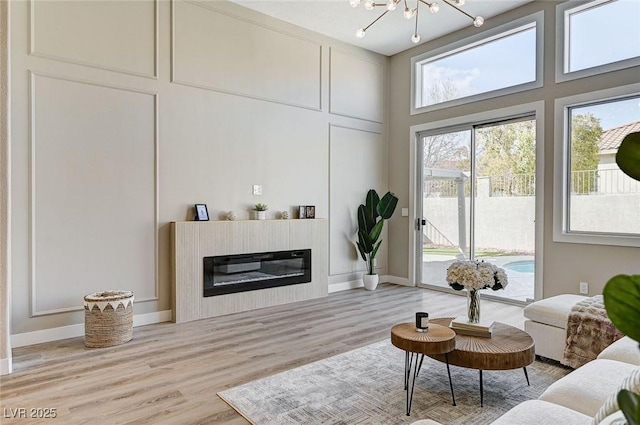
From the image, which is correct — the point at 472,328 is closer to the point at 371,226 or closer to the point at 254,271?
the point at 254,271

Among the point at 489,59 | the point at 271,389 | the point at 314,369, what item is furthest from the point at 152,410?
the point at 489,59

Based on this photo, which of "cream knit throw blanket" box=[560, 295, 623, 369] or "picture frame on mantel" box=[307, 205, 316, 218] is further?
"picture frame on mantel" box=[307, 205, 316, 218]

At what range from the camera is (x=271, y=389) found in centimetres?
267

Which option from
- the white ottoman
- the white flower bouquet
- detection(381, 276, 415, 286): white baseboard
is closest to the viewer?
the white flower bouquet

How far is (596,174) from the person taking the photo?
435cm

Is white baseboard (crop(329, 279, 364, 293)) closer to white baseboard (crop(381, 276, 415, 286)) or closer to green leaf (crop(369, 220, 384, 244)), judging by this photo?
white baseboard (crop(381, 276, 415, 286))

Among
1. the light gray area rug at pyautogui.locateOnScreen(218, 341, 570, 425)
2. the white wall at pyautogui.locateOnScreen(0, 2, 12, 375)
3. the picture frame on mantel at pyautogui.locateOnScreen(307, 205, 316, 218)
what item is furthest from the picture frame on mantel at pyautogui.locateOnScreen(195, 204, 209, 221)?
the light gray area rug at pyautogui.locateOnScreen(218, 341, 570, 425)

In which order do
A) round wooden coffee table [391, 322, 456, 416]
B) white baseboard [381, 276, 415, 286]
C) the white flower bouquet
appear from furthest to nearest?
white baseboard [381, 276, 415, 286] < the white flower bouquet < round wooden coffee table [391, 322, 456, 416]

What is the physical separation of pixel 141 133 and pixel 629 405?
4498 mm

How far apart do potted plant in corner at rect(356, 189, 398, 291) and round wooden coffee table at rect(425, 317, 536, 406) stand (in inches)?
130

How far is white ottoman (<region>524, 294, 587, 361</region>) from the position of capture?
3.11 meters

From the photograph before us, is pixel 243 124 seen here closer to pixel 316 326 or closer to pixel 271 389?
pixel 316 326

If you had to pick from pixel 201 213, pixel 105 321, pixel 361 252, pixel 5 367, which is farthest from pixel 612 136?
pixel 5 367

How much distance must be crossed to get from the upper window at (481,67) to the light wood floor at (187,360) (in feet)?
9.80
